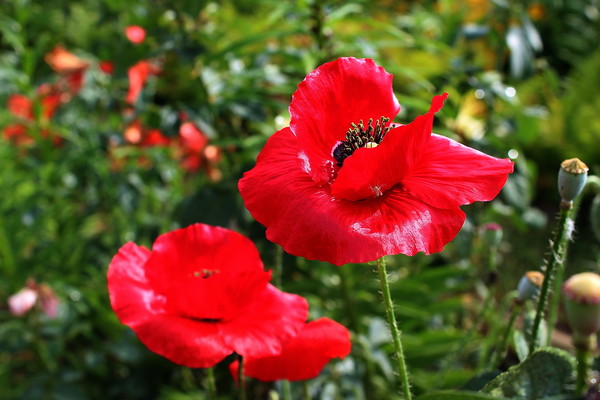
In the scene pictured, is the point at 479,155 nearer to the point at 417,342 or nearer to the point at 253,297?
the point at 253,297

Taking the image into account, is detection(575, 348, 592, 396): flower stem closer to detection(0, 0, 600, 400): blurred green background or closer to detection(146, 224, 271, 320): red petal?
detection(146, 224, 271, 320): red petal

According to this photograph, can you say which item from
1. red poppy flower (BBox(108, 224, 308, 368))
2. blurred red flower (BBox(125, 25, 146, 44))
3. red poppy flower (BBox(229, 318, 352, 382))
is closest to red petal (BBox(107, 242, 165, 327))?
red poppy flower (BBox(108, 224, 308, 368))

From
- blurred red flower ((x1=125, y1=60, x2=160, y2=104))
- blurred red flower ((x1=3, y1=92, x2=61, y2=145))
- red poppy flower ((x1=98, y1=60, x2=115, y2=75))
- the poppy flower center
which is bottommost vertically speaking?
blurred red flower ((x1=3, y1=92, x2=61, y2=145))

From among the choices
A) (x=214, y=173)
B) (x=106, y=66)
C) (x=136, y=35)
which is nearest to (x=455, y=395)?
(x=136, y=35)

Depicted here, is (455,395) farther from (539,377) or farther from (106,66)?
(106,66)

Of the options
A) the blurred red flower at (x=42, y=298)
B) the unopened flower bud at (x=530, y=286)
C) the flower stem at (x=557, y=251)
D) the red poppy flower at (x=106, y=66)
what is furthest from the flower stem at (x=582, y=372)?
the red poppy flower at (x=106, y=66)

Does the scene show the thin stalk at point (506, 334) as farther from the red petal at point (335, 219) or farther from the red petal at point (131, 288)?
the red petal at point (131, 288)

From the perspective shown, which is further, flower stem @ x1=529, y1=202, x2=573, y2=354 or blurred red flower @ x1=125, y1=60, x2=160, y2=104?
blurred red flower @ x1=125, y1=60, x2=160, y2=104
